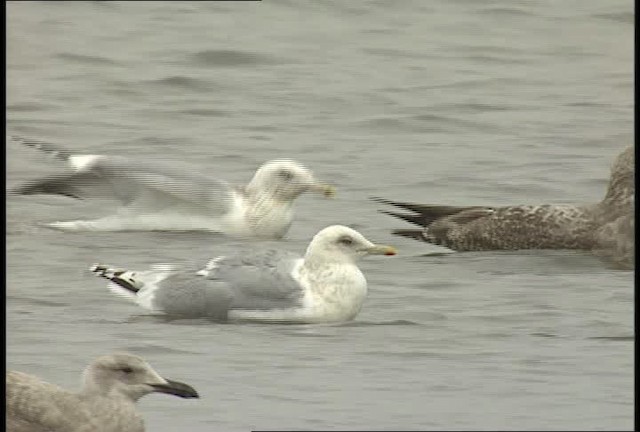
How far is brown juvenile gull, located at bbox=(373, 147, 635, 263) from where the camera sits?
996 cm

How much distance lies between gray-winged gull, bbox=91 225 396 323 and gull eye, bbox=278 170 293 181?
1451 millimetres

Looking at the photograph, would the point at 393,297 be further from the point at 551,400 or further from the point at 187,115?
the point at 187,115

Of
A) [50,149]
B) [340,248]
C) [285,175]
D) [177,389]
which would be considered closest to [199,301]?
[340,248]

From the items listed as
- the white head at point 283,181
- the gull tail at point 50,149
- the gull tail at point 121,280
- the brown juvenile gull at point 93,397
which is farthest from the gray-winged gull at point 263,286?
the gull tail at point 50,149

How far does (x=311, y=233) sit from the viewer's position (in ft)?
33.3

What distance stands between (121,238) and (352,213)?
38.6 inches

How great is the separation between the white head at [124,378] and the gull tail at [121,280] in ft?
3.95

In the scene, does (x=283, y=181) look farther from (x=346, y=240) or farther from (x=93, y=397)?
(x=93, y=397)

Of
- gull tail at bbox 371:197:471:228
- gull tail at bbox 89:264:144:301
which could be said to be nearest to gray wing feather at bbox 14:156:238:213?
gull tail at bbox 371:197:471:228

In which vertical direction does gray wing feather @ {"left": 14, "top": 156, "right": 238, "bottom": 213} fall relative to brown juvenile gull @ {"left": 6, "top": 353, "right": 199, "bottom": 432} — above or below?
above

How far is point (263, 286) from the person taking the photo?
28.1 ft

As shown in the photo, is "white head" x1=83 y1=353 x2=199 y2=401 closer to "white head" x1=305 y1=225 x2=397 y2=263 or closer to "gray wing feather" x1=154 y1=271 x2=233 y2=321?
"gray wing feather" x1=154 y1=271 x2=233 y2=321

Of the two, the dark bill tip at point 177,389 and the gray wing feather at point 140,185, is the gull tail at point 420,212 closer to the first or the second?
the gray wing feather at point 140,185

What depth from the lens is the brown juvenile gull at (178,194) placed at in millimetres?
10000
